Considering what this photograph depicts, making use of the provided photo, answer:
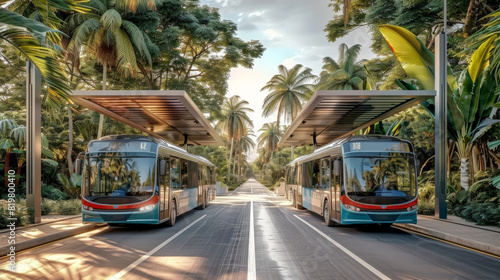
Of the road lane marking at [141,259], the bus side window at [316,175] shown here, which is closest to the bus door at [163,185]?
the road lane marking at [141,259]

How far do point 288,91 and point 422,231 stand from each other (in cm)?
4045

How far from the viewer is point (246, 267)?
800 cm

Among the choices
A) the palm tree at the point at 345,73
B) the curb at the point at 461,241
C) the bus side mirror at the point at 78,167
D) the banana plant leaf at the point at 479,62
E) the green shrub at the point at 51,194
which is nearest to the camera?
the curb at the point at 461,241

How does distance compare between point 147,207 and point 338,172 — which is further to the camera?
point 338,172

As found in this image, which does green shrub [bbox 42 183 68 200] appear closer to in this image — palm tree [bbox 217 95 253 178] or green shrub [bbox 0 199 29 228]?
green shrub [bbox 0 199 29 228]

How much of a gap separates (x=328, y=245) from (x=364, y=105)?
387 inches

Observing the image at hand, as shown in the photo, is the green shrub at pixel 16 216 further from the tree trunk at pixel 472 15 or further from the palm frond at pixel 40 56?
the tree trunk at pixel 472 15

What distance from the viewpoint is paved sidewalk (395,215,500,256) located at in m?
10.1

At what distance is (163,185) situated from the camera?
14.2 m

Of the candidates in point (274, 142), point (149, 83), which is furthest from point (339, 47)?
point (274, 142)

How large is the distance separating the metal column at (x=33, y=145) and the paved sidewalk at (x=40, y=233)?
0.81m

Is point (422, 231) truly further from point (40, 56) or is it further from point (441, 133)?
point (40, 56)

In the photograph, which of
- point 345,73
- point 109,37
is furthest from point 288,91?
point 109,37

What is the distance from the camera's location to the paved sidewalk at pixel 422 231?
9.96 m
